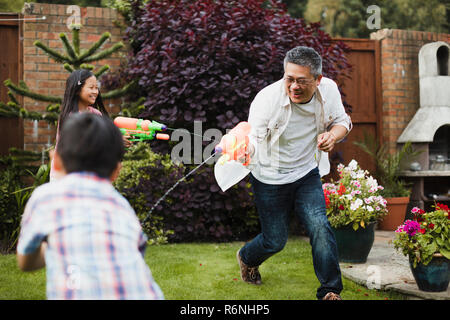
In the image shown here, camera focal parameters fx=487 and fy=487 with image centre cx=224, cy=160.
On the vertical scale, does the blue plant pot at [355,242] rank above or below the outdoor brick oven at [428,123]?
below

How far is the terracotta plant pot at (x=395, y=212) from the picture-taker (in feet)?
22.7

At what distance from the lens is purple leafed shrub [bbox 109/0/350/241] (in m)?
5.68

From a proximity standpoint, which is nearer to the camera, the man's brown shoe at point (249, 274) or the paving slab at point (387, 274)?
the paving slab at point (387, 274)

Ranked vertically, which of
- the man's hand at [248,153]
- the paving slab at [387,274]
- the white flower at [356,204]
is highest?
the man's hand at [248,153]

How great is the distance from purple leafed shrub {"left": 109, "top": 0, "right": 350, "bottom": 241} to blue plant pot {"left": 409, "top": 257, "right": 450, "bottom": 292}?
8.13 ft

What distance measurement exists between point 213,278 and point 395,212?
12.2ft

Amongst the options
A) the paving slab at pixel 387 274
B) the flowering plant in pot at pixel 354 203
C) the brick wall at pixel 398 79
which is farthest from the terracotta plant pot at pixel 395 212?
the flowering plant in pot at pixel 354 203

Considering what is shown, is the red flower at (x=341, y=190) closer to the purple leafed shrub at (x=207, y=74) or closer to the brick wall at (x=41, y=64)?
the purple leafed shrub at (x=207, y=74)

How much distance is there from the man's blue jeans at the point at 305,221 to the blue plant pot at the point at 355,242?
129cm

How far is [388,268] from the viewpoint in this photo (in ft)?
14.9

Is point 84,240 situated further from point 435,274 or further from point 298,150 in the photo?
point 435,274

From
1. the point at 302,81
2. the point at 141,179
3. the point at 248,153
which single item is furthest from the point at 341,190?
the point at 141,179

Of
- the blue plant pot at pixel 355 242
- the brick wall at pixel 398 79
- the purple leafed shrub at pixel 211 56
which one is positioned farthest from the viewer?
the brick wall at pixel 398 79
